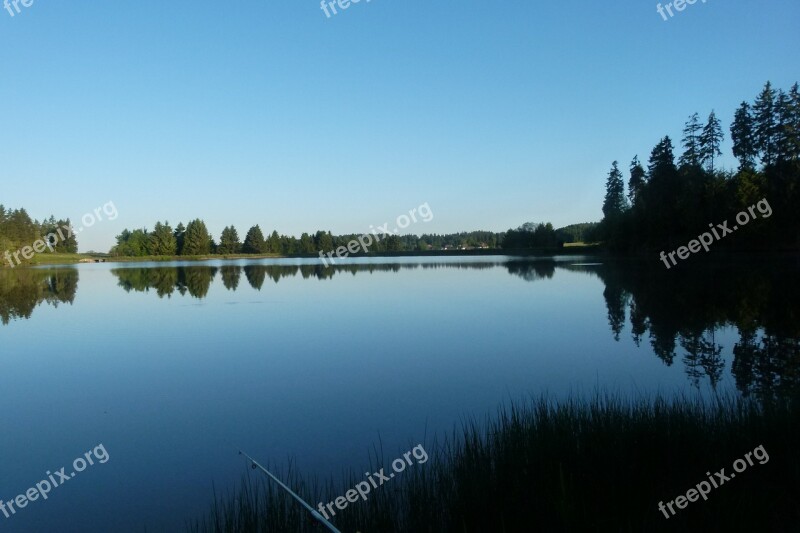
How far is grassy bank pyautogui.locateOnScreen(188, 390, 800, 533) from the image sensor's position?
3854mm

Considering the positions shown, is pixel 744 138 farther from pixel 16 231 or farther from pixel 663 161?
pixel 16 231

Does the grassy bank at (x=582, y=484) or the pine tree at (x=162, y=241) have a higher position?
the pine tree at (x=162, y=241)

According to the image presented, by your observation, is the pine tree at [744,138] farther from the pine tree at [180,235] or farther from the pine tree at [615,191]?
the pine tree at [180,235]

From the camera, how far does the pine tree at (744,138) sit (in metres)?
45.5

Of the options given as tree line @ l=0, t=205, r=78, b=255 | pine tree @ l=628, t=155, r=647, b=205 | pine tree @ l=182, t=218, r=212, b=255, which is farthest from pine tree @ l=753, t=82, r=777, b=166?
pine tree @ l=182, t=218, r=212, b=255

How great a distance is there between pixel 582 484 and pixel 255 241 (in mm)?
128052

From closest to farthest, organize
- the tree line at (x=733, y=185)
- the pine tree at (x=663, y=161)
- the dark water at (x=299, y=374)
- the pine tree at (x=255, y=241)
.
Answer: the dark water at (x=299, y=374)
the tree line at (x=733, y=185)
the pine tree at (x=663, y=161)
the pine tree at (x=255, y=241)

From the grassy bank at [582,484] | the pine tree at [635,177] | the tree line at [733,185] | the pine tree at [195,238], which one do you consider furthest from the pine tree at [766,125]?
the pine tree at [195,238]

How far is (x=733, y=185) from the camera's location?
43.0 metres

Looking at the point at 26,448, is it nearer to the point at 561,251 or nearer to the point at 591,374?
the point at 591,374

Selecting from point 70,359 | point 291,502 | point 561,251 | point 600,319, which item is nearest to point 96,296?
point 70,359

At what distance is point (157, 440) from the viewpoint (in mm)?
7004

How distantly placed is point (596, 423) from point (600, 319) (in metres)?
12.4

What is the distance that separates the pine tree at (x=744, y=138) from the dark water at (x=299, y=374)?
30061 millimetres
